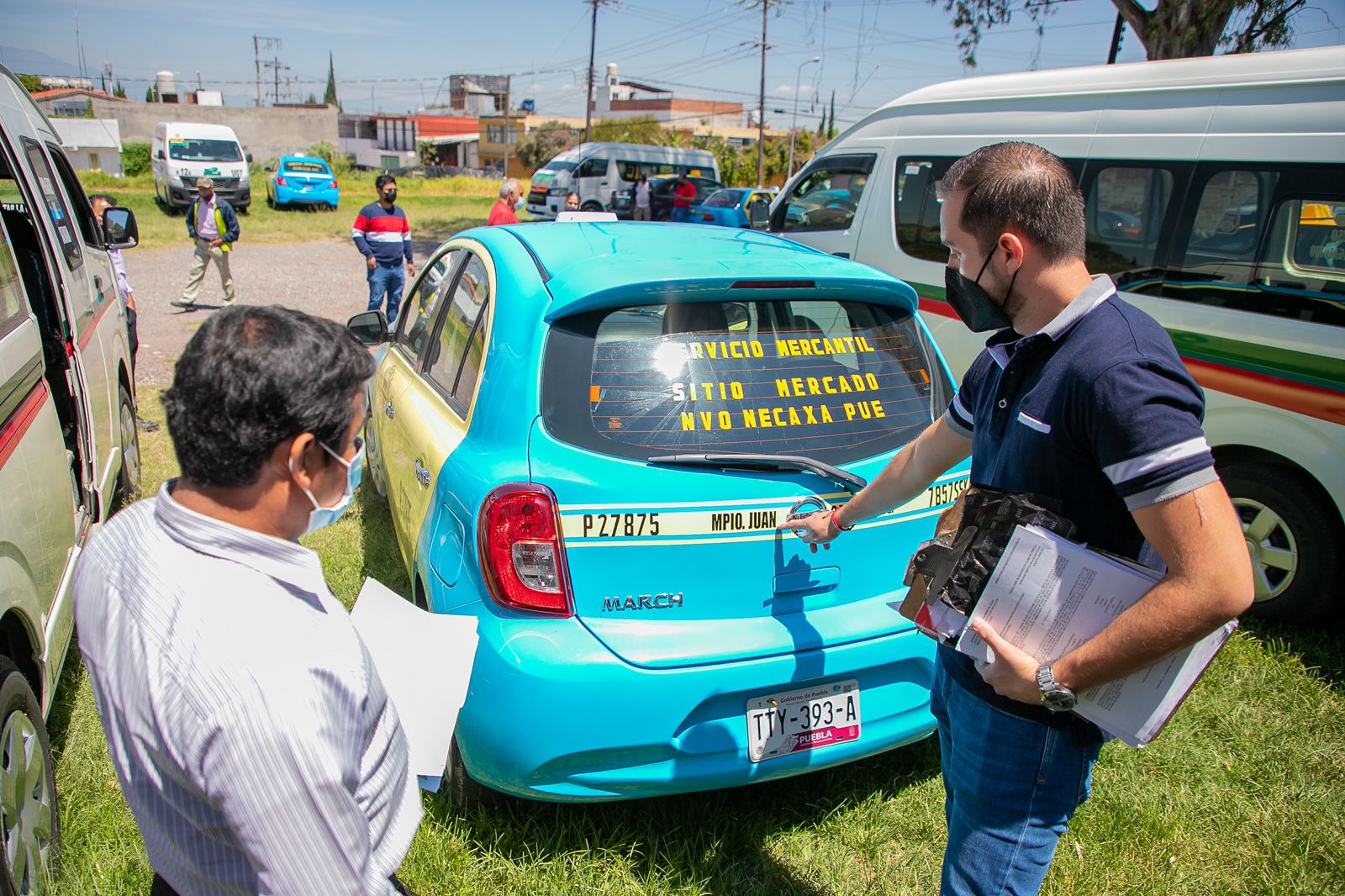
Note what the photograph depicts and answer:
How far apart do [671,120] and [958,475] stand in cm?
7032

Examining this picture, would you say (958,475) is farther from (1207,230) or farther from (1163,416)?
(1207,230)

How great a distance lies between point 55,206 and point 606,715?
12.7 feet

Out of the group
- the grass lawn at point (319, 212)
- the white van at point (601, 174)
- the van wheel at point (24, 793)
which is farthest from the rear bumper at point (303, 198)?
the van wheel at point (24, 793)

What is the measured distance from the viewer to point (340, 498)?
4.16ft

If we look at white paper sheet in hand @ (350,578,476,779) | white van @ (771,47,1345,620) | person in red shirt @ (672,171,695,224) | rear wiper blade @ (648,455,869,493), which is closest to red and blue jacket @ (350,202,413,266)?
white van @ (771,47,1345,620)

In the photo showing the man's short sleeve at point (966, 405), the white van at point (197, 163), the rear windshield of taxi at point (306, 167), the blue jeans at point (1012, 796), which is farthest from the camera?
the rear windshield of taxi at point (306, 167)

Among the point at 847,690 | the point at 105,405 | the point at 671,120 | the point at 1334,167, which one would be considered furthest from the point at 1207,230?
the point at 671,120

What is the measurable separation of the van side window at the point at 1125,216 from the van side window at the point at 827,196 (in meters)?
2.25

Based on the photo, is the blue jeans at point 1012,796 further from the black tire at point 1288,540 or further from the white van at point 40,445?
the black tire at point 1288,540

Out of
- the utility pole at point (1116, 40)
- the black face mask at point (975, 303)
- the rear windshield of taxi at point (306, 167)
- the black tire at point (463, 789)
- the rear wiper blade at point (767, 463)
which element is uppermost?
the utility pole at point (1116, 40)

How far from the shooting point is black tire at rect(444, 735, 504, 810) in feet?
8.50

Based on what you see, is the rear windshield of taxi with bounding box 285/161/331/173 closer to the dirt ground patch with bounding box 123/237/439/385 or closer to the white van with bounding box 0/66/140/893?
the dirt ground patch with bounding box 123/237/439/385

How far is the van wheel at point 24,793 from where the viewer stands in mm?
2053

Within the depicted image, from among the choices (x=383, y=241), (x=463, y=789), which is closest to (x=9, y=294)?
(x=463, y=789)
